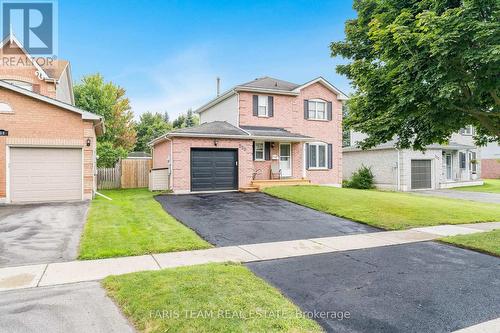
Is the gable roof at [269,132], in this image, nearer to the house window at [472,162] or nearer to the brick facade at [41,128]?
the brick facade at [41,128]

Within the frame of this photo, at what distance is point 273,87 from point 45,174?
13.5 metres

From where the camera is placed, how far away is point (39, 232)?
783 cm

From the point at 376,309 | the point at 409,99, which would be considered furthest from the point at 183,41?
the point at 376,309

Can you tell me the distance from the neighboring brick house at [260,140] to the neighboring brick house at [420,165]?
11.8 ft

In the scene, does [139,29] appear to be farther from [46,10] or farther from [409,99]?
[409,99]

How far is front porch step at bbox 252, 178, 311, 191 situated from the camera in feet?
56.9

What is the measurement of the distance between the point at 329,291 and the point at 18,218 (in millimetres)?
9471

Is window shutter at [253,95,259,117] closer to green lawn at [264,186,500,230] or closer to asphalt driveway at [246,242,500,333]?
green lawn at [264,186,500,230]

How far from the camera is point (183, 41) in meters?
22.5

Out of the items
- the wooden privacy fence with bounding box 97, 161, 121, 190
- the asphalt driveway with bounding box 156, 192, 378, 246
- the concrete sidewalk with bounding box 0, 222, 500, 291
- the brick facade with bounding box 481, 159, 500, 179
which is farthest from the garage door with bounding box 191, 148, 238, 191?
the brick facade with bounding box 481, 159, 500, 179

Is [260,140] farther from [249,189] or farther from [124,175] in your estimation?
[124,175]

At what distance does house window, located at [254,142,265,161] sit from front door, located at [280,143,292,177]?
A: 1311 millimetres

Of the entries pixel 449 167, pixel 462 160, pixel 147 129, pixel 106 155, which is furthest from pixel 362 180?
pixel 147 129

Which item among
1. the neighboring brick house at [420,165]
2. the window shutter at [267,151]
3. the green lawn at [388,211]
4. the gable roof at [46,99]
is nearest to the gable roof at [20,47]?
the gable roof at [46,99]
